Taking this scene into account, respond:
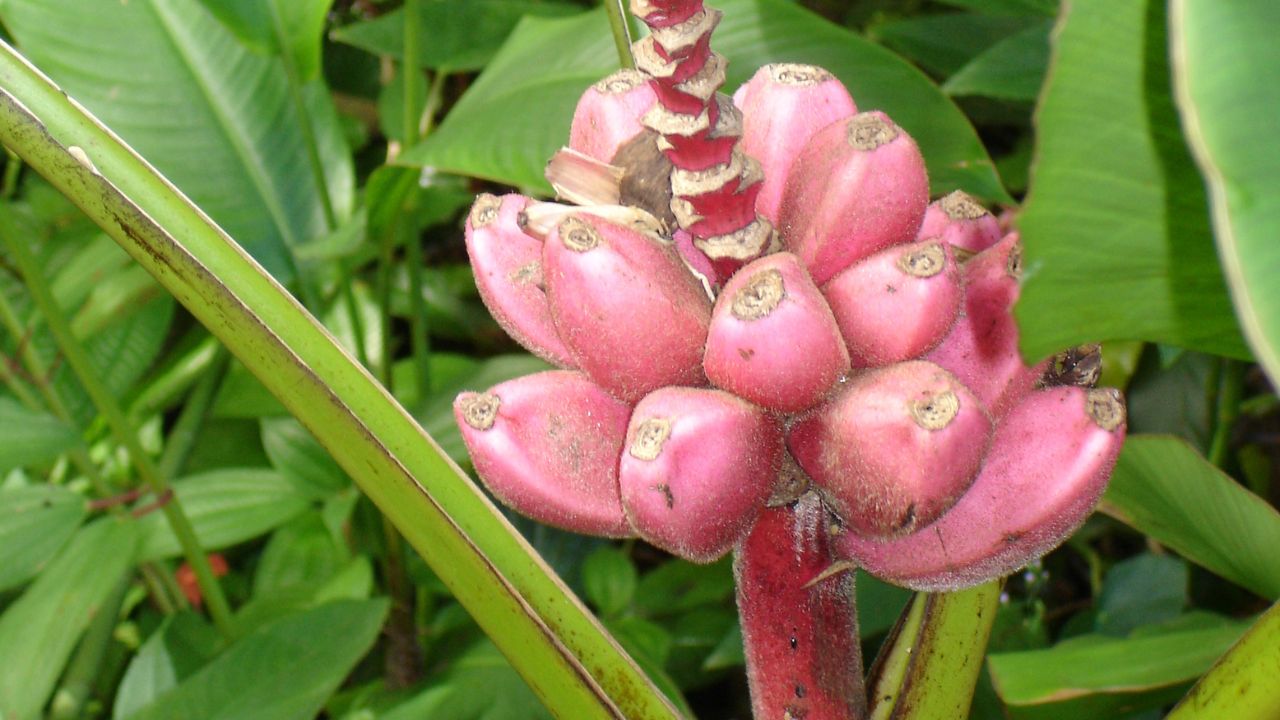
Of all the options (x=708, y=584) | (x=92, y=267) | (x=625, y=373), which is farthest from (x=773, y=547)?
(x=92, y=267)

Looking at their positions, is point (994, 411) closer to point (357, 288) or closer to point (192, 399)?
point (192, 399)

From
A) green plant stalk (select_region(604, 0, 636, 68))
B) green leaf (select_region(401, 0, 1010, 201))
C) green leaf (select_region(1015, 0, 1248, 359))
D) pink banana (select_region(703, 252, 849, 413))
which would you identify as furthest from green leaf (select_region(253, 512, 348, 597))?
green leaf (select_region(1015, 0, 1248, 359))

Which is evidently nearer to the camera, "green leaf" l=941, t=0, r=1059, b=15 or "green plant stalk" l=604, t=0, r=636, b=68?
"green plant stalk" l=604, t=0, r=636, b=68

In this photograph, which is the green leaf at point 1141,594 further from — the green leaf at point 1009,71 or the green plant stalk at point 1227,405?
the green leaf at point 1009,71

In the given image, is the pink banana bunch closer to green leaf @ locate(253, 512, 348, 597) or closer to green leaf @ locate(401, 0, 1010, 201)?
green leaf @ locate(401, 0, 1010, 201)

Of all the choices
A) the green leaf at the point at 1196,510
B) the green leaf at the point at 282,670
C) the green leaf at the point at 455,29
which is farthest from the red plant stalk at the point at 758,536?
the green leaf at the point at 455,29

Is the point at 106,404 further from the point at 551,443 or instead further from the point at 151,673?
the point at 551,443

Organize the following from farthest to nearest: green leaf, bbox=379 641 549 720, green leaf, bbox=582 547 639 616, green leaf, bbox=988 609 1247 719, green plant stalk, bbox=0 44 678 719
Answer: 1. green leaf, bbox=582 547 639 616
2. green leaf, bbox=379 641 549 720
3. green leaf, bbox=988 609 1247 719
4. green plant stalk, bbox=0 44 678 719

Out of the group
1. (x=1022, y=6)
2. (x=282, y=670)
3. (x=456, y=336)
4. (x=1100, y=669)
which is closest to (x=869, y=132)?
(x=1100, y=669)
